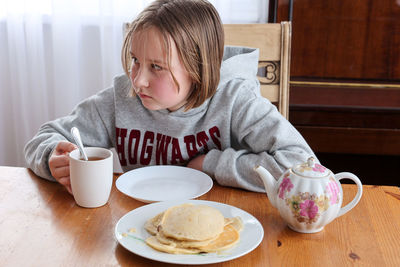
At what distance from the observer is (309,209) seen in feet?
2.46

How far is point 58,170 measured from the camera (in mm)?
961

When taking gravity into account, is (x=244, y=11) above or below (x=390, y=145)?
above

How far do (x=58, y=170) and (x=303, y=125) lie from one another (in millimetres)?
1187

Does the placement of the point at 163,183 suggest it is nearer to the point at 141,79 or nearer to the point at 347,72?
the point at 141,79

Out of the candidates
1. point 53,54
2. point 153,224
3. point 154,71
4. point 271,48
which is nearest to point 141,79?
point 154,71

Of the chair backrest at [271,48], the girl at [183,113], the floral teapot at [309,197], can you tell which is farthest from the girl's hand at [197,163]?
the chair backrest at [271,48]

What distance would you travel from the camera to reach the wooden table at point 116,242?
695 millimetres

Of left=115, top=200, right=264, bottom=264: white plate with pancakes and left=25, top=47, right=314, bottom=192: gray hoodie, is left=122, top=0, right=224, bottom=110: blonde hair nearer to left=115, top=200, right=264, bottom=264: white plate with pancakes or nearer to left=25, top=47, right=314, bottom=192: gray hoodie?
left=25, top=47, right=314, bottom=192: gray hoodie

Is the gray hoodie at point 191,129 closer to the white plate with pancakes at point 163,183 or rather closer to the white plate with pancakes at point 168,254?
the white plate with pancakes at point 163,183

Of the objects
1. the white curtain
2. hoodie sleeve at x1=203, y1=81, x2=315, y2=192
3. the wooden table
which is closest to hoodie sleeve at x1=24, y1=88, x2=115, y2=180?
the wooden table

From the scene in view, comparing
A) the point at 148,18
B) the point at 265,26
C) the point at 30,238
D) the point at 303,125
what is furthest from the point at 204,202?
the point at 303,125

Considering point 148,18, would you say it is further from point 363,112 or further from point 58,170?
point 363,112

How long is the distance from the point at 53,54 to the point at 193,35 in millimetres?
1501

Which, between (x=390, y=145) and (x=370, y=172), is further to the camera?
(x=370, y=172)
